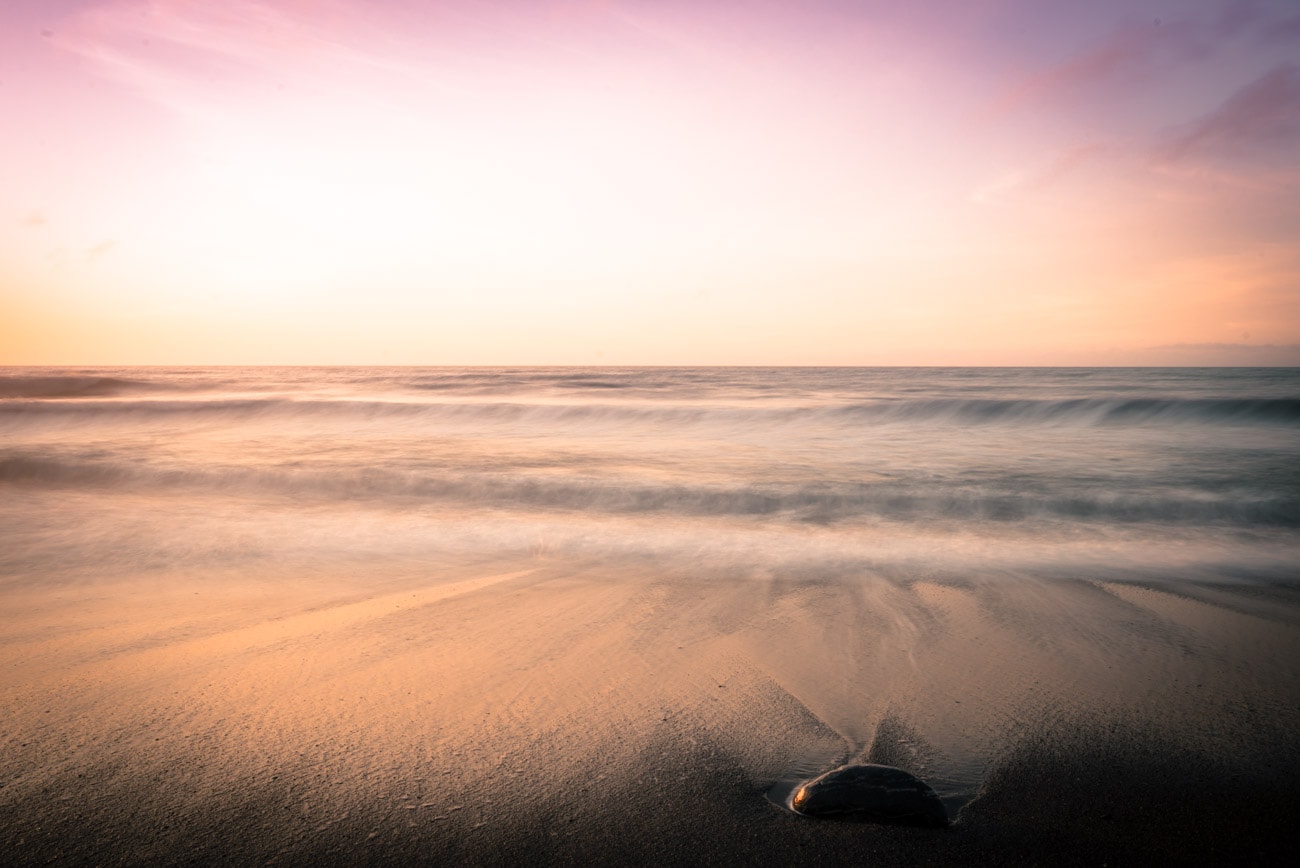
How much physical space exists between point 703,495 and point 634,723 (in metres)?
5.75

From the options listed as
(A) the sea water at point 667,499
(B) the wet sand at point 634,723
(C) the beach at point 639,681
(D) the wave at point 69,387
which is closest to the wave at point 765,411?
(A) the sea water at point 667,499

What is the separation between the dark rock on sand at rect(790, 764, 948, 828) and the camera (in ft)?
7.26

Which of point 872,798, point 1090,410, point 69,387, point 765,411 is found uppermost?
point 872,798

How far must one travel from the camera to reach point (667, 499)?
8.50 meters

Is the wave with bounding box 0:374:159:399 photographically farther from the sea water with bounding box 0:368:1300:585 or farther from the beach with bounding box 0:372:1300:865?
the beach with bounding box 0:372:1300:865

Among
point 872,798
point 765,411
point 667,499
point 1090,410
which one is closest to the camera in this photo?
point 872,798

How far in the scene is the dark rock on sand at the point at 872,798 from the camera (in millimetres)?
2213

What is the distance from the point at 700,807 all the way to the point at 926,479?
26.3 feet

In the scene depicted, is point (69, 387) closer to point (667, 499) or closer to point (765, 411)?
point (765, 411)

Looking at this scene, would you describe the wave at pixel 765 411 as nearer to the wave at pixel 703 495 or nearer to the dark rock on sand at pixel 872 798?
the wave at pixel 703 495

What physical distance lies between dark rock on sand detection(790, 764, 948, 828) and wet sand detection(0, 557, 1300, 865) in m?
0.05

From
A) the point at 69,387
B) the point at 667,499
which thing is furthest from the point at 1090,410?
the point at 69,387

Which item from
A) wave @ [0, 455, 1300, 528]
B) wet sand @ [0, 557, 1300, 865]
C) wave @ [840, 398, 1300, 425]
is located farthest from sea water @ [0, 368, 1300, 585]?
wave @ [840, 398, 1300, 425]

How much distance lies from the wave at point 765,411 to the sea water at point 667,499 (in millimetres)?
1799
